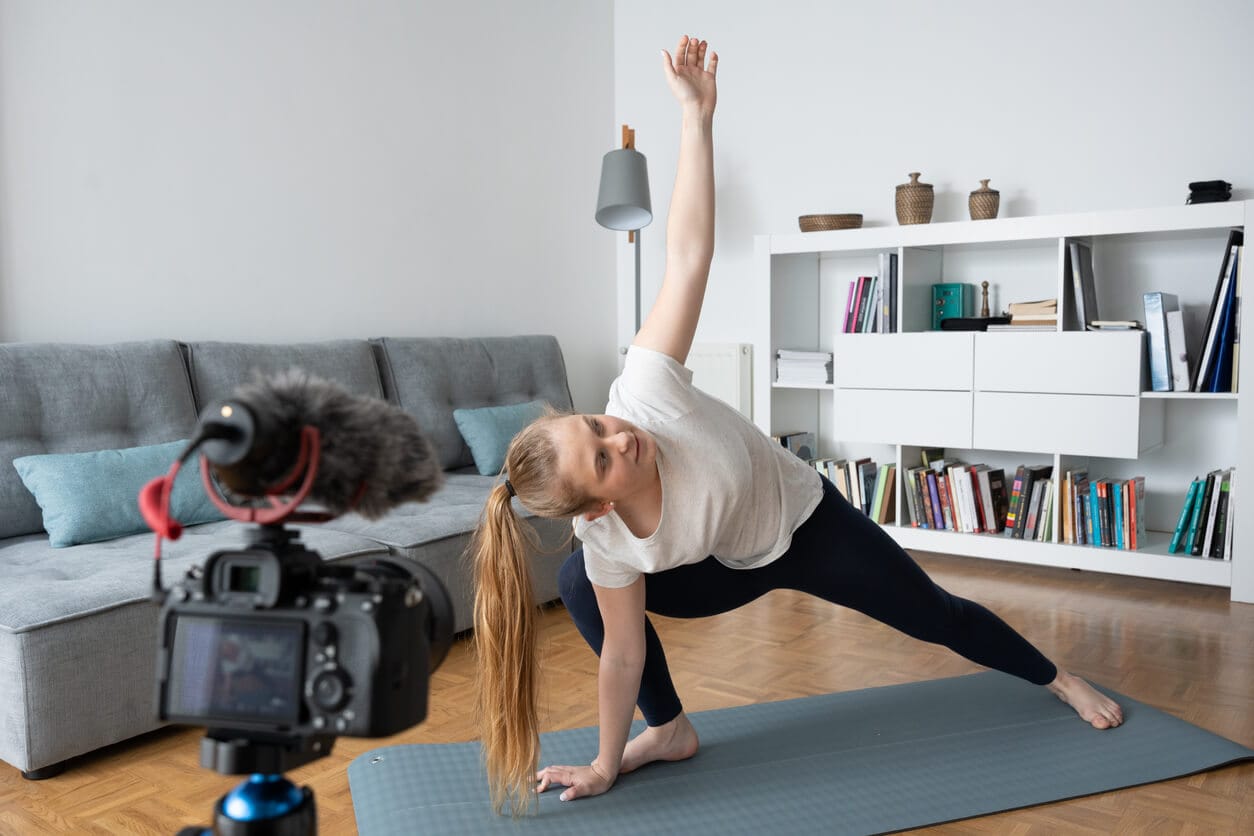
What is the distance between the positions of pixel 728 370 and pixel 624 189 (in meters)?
0.94

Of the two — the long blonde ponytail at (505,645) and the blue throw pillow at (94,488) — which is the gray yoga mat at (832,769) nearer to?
the long blonde ponytail at (505,645)

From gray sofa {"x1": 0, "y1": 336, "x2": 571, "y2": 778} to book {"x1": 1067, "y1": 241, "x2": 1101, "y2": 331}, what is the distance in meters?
1.93

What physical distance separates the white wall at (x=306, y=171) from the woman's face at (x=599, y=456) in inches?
84.7

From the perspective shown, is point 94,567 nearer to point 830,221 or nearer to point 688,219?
point 688,219

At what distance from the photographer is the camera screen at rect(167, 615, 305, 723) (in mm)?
610

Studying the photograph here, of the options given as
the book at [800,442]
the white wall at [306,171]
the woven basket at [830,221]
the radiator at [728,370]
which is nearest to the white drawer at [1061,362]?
the woven basket at [830,221]

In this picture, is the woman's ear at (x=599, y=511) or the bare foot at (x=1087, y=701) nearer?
the woman's ear at (x=599, y=511)

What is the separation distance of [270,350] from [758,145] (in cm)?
244

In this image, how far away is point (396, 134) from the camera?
13.4 feet

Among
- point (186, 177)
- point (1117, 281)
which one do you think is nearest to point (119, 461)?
point (186, 177)

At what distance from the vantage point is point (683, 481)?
1.70 m

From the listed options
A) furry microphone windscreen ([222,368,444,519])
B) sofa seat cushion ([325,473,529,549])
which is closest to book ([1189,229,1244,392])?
sofa seat cushion ([325,473,529,549])

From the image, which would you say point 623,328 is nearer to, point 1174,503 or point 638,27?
point 638,27

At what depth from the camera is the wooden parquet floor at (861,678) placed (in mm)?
1846
